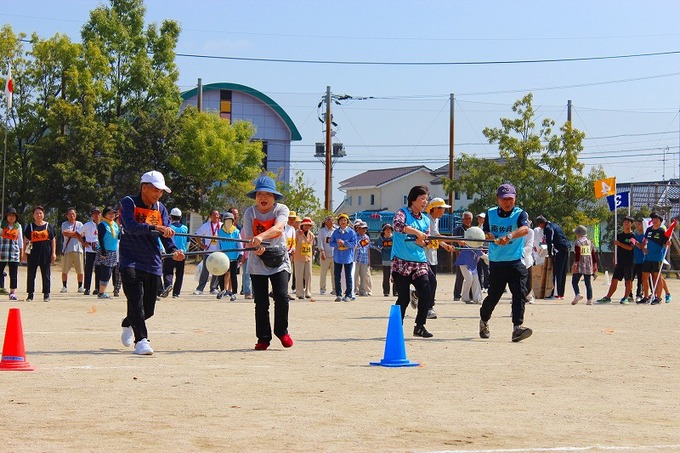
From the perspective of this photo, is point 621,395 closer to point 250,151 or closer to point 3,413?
point 3,413

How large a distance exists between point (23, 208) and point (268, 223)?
43.8 metres

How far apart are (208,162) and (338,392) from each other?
154 ft

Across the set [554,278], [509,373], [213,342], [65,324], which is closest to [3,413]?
[509,373]

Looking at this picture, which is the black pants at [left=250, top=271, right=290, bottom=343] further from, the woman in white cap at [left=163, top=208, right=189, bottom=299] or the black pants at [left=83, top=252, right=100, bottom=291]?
the black pants at [left=83, top=252, right=100, bottom=291]

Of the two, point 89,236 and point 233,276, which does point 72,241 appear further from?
point 233,276

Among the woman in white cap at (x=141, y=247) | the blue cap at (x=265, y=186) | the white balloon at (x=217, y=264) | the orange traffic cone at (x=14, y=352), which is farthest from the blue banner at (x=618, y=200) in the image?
the orange traffic cone at (x=14, y=352)

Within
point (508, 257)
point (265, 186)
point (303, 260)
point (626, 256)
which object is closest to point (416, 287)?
point (508, 257)

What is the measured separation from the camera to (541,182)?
169ft

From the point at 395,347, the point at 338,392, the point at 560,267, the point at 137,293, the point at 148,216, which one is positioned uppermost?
the point at 148,216

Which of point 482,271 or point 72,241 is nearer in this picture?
point 72,241

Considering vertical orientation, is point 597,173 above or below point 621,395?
above

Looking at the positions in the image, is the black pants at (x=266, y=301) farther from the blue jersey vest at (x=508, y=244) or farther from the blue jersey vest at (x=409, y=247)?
the blue jersey vest at (x=508, y=244)

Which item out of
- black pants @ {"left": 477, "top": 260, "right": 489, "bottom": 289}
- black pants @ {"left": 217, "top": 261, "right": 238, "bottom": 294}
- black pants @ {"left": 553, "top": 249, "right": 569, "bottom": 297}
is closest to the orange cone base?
black pants @ {"left": 217, "top": 261, "right": 238, "bottom": 294}

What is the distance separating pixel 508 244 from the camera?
13469 millimetres
